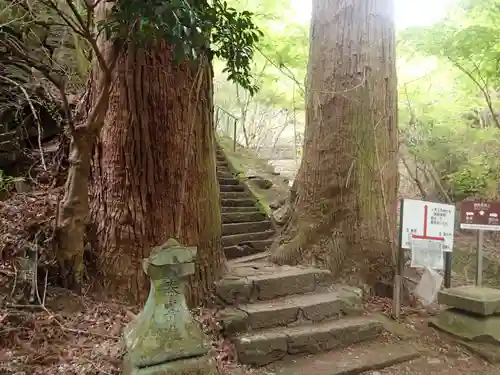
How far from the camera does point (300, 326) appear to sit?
4.00 m

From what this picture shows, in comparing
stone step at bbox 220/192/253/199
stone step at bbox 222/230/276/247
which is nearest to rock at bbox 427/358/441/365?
stone step at bbox 222/230/276/247

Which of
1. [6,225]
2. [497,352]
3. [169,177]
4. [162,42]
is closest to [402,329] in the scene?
[497,352]

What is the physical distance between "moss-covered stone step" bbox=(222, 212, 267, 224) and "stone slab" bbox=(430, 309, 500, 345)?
3108mm

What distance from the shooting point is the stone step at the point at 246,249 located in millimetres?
5668

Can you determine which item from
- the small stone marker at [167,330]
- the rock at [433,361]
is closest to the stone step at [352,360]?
the rock at [433,361]

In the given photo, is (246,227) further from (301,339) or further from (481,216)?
(481,216)

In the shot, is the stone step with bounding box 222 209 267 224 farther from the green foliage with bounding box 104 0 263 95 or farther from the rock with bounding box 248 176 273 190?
the green foliage with bounding box 104 0 263 95

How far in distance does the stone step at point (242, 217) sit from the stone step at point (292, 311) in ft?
7.27

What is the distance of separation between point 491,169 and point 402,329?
5.66 m

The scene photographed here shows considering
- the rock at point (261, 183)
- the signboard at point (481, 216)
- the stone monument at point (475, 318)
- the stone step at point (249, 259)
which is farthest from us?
the rock at point (261, 183)

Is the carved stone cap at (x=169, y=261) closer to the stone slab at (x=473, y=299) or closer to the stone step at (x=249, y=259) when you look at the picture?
the stone step at (x=249, y=259)

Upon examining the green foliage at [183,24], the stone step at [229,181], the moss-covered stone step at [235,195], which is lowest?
the moss-covered stone step at [235,195]

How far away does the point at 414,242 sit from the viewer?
4.54 meters

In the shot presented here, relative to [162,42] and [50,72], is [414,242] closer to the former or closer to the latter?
[162,42]
